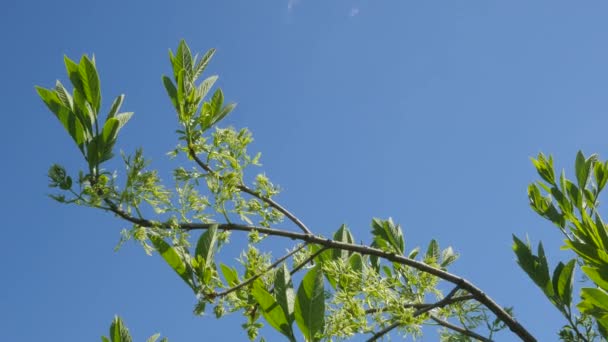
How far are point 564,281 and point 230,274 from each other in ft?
3.36

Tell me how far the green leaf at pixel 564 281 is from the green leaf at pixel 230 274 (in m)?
1.00

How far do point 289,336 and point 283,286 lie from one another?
123 millimetres

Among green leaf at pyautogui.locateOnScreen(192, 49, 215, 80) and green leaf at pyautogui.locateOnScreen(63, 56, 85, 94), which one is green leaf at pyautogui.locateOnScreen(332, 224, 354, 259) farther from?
green leaf at pyautogui.locateOnScreen(63, 56, 85, 94)

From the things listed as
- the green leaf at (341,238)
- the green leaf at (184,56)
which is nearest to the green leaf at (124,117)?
the green leaf at (184,56)

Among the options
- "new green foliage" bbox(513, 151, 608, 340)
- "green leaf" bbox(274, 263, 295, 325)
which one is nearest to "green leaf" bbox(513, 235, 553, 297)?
"new green foliage" bbox(513, 151, 608, 340)

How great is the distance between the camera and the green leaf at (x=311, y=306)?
4.88 feet

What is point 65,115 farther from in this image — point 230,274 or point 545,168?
point 545,168

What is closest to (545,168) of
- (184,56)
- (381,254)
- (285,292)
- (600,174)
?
(600,174)

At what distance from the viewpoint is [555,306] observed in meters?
2.04

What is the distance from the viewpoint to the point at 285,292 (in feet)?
5.18

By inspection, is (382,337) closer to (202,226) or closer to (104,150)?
(202,226)

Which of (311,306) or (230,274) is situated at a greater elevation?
(230,274)

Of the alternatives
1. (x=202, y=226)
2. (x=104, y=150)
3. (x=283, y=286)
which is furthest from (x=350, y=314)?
(x=104, y=150)

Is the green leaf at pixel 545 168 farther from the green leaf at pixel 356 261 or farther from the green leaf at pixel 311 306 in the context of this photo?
the green leaf at pixel 311 306
